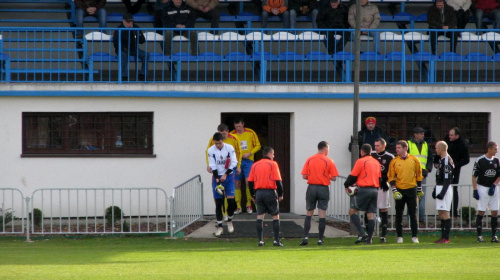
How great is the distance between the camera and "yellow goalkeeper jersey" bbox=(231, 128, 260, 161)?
18.3m

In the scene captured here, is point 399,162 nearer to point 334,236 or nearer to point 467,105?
point 334,236

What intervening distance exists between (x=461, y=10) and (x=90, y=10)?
344 inches

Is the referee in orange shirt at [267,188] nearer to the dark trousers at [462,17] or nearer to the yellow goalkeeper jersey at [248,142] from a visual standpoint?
the yellow goalkeeper jersey at [248,142]

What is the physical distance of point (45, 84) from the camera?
18.5 metres

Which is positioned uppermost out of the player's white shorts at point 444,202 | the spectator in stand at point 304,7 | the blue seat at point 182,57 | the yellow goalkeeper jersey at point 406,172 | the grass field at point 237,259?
the spectator in stand at point 304,7

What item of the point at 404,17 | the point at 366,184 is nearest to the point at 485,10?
the point at 404,17

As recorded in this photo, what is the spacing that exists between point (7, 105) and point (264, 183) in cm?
619

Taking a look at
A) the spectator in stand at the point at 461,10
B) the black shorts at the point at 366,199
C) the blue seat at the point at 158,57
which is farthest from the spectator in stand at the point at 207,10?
the black shorts at the point at 366,199

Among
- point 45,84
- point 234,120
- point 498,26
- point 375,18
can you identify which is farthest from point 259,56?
point 498,26

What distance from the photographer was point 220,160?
16.7m

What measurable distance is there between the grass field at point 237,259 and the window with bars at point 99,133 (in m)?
2.74

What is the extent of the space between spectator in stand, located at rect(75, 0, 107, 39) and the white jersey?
18.8 feet

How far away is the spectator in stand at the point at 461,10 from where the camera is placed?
21.6 meters

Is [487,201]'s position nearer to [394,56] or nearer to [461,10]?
[394,56]
